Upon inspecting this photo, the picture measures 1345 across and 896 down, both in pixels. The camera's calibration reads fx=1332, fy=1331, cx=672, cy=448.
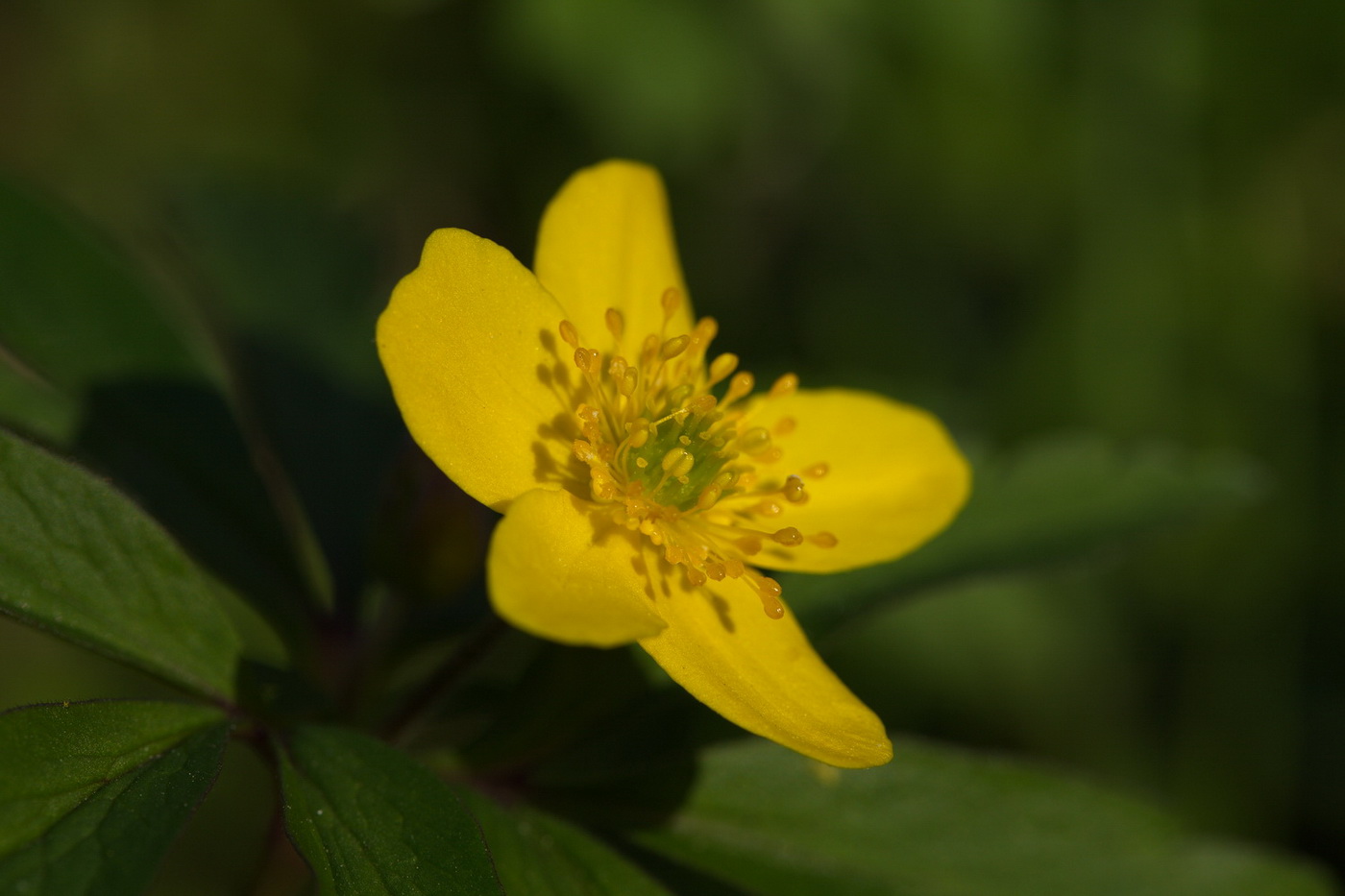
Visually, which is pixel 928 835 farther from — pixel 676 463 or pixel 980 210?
pixel 980 210

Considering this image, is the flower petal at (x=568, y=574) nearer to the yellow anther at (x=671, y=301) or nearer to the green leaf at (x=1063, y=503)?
A: the yellow anther at (x=671, y=301)

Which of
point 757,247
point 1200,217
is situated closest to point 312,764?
point 757,247

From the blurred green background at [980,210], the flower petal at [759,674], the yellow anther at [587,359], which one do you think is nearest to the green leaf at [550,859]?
the flower petal at [759,674]

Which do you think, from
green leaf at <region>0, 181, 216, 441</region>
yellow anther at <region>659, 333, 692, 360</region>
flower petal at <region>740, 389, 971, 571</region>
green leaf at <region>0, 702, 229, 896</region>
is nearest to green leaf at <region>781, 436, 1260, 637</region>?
flower petal at <region>740, 389, 971, 571</region>

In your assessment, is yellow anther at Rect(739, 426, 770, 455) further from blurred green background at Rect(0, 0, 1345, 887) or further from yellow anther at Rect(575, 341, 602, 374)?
blurred green background at Rect(0, 0, 1345, 887)

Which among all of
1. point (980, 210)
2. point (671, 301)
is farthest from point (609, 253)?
point (980, 210)

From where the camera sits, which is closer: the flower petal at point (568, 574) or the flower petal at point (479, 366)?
the flower petal at point (568, 574)
